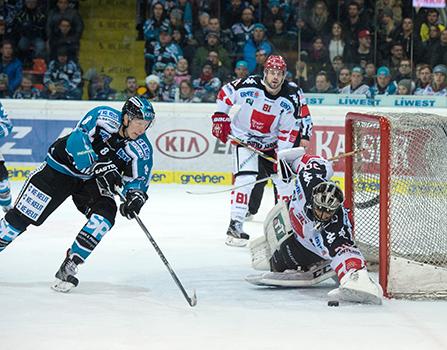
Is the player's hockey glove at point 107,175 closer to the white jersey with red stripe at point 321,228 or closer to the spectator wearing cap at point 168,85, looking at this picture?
the white jersey with red stripe at point 321,228

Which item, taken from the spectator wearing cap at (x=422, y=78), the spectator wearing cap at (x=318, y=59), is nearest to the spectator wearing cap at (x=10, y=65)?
the spectator wearing cap at (x=318, y=59)

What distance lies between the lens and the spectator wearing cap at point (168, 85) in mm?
9211

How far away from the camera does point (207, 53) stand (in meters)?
9.46

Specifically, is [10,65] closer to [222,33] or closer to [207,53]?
[207,53]

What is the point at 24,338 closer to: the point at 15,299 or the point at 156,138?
the point at 15,299

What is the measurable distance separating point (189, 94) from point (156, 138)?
0.53 meters

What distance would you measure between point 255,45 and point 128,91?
4.04 feet

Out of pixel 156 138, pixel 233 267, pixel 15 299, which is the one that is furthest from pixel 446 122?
pixel 156 138

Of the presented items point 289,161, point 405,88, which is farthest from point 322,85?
point 289,161

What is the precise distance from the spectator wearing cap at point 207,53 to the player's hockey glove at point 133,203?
4.62 meters

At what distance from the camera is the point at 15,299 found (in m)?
4.73

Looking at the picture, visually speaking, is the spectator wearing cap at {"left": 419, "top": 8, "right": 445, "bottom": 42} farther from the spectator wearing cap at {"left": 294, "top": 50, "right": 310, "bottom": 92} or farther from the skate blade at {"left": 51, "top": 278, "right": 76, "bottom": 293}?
the skate blade at {"left": 51, "top": 278, "right": 76, "bottom": 293}

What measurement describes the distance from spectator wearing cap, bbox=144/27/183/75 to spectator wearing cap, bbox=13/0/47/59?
0.96 m

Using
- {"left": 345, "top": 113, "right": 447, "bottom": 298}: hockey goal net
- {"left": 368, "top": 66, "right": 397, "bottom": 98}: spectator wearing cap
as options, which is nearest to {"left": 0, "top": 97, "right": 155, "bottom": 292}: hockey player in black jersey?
Answer: {"left": 345, "top": 113, "right": 447, "bottom": 298}: hockey goal net
